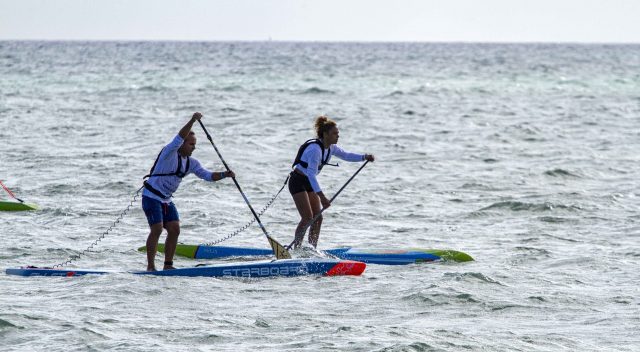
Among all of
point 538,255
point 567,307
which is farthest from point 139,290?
point 538,255

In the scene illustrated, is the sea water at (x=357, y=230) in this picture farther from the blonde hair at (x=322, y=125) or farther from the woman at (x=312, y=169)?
the blonde hair at (x=322, y=125)

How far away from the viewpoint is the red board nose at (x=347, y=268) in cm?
1427

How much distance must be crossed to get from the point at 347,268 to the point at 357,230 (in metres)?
4.42

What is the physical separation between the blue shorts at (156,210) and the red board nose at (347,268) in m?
2.17

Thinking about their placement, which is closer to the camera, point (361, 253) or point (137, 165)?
point (361, 253)

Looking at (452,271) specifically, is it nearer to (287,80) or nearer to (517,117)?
(517,117)

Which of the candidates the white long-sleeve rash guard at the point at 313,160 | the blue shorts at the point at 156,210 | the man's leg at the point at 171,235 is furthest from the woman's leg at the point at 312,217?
the blue shorts at the point at 156,210

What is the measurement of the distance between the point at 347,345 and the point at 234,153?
19.9m

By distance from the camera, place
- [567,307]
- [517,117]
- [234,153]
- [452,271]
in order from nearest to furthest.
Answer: [567,307] < [452,271] < [234,153] < [517,117]

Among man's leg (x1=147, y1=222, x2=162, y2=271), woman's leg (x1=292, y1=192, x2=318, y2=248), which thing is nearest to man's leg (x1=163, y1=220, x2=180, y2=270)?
man's leg (x1=147, y1=222, x2=162, y2=271)

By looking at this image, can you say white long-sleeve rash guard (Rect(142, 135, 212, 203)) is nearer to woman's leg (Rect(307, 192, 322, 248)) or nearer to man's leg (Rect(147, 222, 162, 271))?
man's leg (Rect(147, 222, 162, 271))

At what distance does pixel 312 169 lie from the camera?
1498 cm

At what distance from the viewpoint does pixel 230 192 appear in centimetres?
2281

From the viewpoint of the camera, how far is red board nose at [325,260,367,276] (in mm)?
14266
